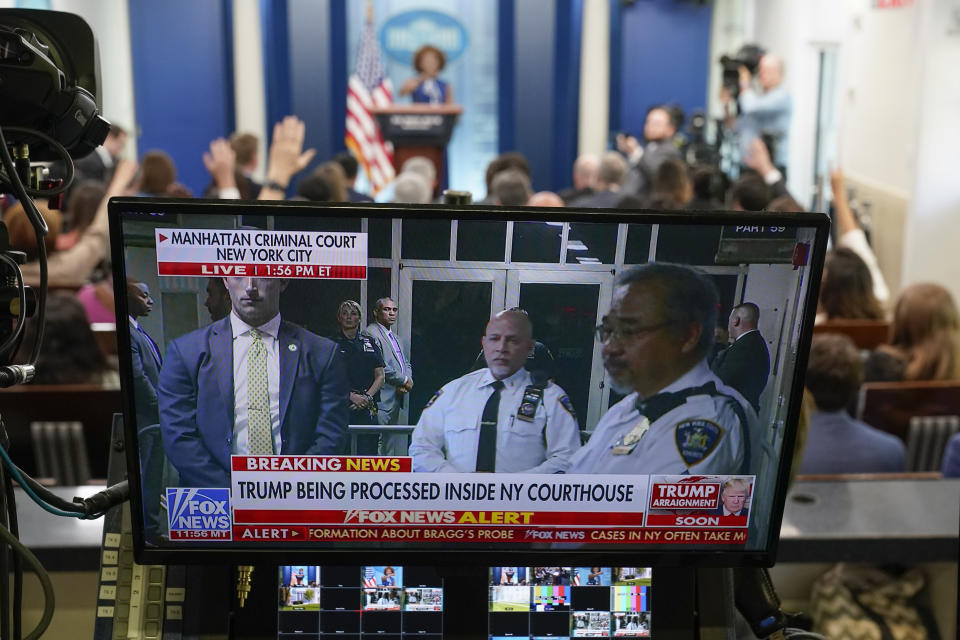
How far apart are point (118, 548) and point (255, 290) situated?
361 mm

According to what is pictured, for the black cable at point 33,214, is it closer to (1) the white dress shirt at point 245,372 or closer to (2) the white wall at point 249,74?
(1) the white dress shirt at point 245,372

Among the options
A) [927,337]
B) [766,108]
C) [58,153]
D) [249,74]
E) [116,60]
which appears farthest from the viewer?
[249,74]

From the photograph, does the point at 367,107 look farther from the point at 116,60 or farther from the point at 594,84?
the point at 594,84

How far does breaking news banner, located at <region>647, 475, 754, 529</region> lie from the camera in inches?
41.3

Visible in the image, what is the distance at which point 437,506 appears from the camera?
105cm

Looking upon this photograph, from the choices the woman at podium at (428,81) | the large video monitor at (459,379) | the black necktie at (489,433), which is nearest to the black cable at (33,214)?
the large video monitor at (459,379)

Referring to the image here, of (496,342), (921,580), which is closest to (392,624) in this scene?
(496,342)

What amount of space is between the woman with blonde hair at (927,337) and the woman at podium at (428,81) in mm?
6937

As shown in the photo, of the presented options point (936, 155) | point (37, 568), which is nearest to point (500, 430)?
point (37, 568)

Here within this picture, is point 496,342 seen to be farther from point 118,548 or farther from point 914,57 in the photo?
point 914,57

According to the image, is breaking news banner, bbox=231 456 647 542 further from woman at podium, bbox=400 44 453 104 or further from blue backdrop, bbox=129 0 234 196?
blue backdrop, bbox=129 0 234 196

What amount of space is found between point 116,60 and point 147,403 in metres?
9.82

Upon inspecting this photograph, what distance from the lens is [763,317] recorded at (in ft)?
3.26

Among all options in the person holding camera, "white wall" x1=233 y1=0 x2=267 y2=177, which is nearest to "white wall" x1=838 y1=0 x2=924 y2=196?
the person holding camera
